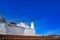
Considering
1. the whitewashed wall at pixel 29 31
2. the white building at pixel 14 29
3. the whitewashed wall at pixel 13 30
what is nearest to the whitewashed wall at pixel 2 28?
the white building at pixel 14 29

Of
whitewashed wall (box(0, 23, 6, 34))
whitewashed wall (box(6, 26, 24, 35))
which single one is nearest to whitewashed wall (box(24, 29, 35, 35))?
whitewashed wall (box(6, 26, 24, 35))

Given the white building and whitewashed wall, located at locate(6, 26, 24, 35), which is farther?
whitewashed wall, located at locate(6, 26, 24, 35)

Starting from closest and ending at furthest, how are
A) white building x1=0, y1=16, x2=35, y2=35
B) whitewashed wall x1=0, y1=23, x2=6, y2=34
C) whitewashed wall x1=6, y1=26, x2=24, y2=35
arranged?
1. whitewashed wall x1=0, y1=23, x2=6, y2=34
2. white building x1=0, y1=16, x2=35, y2=35
3. whitewashed wall x1=6, y1=26, x2=24, y2=35

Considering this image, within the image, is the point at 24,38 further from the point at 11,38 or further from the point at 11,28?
the point at 11,28

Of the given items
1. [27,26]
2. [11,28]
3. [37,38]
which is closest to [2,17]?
[11,28]

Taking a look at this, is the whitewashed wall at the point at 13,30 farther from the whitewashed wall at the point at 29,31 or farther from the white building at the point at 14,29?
the whitewashed wall at the point at 29,31

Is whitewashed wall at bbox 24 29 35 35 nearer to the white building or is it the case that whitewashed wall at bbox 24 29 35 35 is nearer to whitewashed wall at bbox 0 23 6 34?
the white building

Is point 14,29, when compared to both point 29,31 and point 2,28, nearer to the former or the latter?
point 2,28

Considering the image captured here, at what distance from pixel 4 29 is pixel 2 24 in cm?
46

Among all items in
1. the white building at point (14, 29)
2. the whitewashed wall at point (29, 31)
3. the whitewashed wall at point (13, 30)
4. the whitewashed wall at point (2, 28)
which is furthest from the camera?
the whitewashed wall at point (29, 31)

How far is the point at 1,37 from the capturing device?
5273mm

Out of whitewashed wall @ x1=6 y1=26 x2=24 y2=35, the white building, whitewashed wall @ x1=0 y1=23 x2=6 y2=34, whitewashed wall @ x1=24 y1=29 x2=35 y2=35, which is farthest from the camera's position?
whitewashed wall @ x1=24 y1=29 x2=35 y2=35

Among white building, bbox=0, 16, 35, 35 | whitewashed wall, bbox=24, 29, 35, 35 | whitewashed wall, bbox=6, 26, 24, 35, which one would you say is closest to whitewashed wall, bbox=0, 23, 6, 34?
white building, bbox=0, 16, 35, 35

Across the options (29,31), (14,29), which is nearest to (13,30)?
(14,29)
